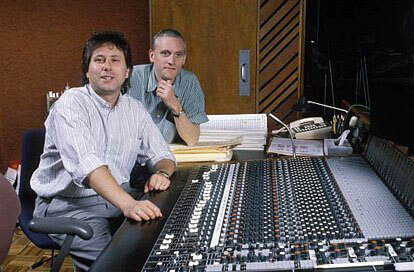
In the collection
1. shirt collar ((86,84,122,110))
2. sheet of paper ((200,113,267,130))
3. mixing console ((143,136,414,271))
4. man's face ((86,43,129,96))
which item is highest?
man's face ((86,43,129,96))

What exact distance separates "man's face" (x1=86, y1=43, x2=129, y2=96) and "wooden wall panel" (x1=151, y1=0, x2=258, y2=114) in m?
1.59

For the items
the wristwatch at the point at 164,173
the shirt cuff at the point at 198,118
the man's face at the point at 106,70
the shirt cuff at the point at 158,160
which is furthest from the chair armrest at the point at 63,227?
the shirt cuff at the point at 198,118

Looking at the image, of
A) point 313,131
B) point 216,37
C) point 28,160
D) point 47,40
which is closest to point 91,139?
point 28,160

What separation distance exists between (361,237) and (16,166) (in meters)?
3.64

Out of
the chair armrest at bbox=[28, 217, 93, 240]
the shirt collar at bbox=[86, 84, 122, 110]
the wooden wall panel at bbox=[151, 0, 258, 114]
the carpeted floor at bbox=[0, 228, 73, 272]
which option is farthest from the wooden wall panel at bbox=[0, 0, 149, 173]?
the chair armrest at bbox=[28, 217, 93, 240]

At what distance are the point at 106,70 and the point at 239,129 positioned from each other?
818 mm

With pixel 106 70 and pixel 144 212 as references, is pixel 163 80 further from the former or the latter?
pixel 144 212

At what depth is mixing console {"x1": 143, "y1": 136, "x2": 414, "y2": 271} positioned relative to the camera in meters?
0.98

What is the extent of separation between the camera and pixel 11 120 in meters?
4.32

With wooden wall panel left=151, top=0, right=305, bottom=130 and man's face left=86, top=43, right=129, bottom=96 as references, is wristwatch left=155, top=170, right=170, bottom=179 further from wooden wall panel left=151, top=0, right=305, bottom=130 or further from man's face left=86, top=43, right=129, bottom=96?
wooden wall panel left=151, top=0, right=305, bottom=130

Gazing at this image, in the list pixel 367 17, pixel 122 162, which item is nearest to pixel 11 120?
pixel 122 162

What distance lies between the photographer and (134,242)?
1.16m

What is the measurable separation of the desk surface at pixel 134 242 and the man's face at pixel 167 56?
1.10 meters

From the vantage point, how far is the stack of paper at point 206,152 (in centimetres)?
206
